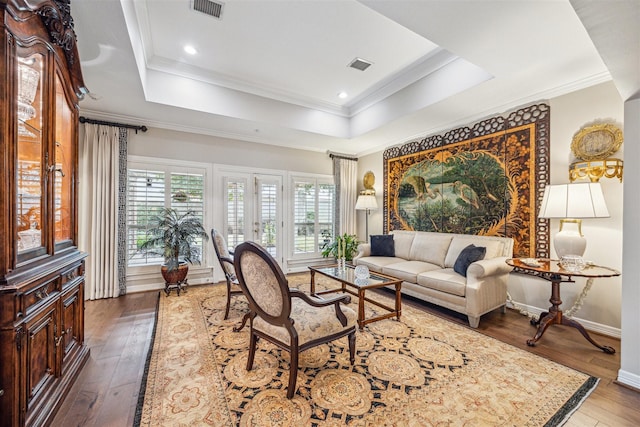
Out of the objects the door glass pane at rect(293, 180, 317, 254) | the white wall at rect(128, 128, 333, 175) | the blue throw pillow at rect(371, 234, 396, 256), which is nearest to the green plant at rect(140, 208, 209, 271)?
the white wall at rect(128, 128, 333, 175)

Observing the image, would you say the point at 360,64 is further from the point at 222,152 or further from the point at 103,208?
the point at 103,208

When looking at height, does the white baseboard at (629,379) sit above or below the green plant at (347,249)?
below

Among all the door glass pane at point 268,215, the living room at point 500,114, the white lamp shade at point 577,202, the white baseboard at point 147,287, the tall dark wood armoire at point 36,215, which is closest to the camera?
the tall dark wood armoire at point 36,215

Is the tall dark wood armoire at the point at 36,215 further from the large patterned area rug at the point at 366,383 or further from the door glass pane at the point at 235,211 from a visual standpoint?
the door glass pane at the point at 235,211

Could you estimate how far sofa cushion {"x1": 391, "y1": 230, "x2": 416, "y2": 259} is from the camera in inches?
184

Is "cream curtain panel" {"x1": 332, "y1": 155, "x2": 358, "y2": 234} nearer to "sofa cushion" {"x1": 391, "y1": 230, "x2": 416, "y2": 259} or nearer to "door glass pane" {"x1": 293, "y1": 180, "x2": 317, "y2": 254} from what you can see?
"door glass pane" {"x1": 293, "y1": 180, "x2": 317, "y2": 254}

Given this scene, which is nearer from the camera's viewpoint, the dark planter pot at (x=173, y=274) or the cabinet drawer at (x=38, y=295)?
the cabinet drawer at (x=38, y=295)

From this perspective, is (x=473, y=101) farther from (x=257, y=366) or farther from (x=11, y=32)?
(x=11, y=32)

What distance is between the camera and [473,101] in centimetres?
358

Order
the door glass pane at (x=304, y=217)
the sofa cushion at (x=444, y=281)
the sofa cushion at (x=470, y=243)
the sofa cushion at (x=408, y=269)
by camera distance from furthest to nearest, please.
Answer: the door glass pane at (x=304, y=217) < the sofa cushion at (x=408, y=269) < the sofa cushion at (x=470, y=243) < the sofa cushion at (x=444, y=281)

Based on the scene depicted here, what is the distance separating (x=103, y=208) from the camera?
4012mm

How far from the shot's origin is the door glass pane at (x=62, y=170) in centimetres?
191

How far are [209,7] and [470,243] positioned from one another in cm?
412

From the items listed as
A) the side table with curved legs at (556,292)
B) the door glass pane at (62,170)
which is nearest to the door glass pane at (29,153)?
the door glass pane at (62,170)
